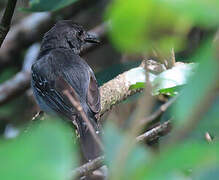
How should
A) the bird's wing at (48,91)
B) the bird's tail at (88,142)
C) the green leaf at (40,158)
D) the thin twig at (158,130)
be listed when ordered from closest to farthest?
the green leaf at (40,158), the thin twig at (158,130), the bird's tail at (88,142), the bird's wing at (48,91)

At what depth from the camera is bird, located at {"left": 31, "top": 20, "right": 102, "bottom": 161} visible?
16.8 ft

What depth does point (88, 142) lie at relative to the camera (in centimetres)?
403

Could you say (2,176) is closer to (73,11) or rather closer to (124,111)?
(124,111)

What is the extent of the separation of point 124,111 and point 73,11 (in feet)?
8.50

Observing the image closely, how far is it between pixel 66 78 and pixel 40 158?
4931 millimetres

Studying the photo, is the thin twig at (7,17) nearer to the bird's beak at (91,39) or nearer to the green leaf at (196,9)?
the bird's beak at (91,39)

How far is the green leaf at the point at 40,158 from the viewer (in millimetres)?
902

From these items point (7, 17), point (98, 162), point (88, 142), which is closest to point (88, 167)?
point (98, 162)

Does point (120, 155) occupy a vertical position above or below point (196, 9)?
below

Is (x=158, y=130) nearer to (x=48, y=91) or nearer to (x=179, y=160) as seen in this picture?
(x=179, y=160)

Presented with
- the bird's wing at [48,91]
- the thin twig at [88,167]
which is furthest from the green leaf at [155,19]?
the bird's wing at [48,91]

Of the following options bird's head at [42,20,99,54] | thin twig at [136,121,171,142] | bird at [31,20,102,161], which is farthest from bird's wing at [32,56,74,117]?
thin twig at [136,121,171,142]

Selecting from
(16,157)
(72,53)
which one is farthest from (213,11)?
(72,53)

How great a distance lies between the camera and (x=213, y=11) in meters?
0.92
